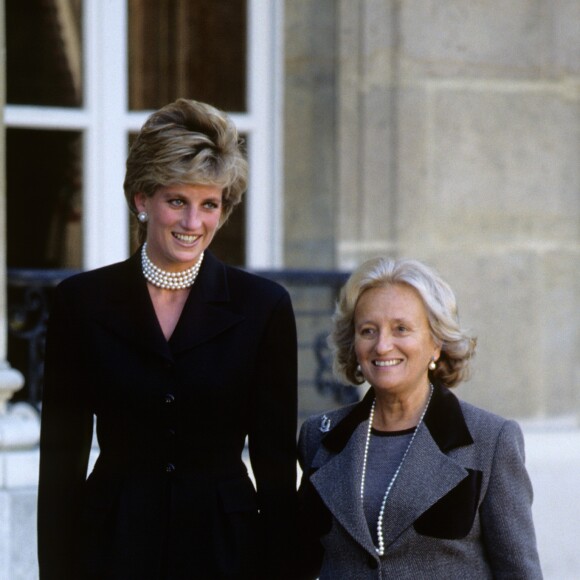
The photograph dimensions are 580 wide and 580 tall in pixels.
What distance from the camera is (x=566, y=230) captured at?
6074 mm

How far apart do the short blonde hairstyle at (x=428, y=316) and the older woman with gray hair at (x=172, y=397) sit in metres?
0.13

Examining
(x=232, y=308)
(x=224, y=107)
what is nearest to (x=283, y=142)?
(x=224, y=107)

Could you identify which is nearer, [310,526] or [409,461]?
[409,461]

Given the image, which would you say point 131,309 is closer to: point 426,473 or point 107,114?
point 426,473

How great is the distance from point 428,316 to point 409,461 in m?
0.33

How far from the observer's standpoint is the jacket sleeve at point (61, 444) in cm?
306

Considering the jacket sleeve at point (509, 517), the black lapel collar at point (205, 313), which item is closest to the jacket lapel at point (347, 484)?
the jacket sleeve at point (509, 517)

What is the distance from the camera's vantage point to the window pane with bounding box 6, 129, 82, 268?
549 centimetres

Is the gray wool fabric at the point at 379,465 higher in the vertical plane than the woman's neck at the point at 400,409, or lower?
lower

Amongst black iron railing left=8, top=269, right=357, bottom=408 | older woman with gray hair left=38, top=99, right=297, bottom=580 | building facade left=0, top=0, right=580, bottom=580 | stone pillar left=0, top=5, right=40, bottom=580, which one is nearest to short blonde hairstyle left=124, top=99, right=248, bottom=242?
older woman with gray hair left=38, top=99, right=297, bottom=580

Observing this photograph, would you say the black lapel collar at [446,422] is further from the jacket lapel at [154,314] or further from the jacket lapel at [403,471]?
the jacket lapel at [154,314]

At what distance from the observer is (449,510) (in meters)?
2.90

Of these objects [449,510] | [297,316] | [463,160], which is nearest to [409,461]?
[449,510]

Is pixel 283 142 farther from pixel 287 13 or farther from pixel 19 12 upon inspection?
pixel 19 12
